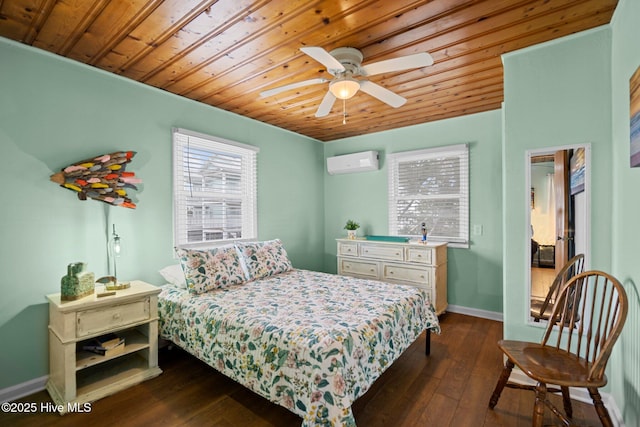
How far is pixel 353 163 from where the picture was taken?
4359mm

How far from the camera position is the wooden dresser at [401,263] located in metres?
3.40

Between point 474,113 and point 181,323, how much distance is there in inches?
152

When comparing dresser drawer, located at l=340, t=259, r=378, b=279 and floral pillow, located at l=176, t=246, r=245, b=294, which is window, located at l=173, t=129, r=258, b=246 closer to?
floral pillow, located at l=176, t=246, r=245, b=294

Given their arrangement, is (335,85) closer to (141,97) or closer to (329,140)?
(141,97)

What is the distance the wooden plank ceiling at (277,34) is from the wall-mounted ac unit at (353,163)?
4.73 ft

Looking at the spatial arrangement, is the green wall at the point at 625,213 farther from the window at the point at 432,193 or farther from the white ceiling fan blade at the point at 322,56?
the window at the point at 432,193

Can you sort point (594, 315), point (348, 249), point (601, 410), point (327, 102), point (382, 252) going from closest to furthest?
point (601, 410) < point (594, 315) < point (327, 102) < point (382, 252) < point (348, 249)

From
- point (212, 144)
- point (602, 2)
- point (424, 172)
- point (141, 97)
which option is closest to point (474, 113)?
point (424, 172)

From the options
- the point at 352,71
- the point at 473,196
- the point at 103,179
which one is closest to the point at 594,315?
the point at 473,196

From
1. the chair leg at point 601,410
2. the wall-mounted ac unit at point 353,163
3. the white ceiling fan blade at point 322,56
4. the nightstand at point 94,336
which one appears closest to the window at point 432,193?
the wall-mounted ac unit at point 353,163

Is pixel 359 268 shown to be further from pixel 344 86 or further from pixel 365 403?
pixel 344 86

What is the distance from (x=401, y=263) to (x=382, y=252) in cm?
28

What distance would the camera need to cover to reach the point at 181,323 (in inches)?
91.3

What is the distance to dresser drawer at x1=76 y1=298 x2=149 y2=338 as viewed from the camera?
2.00 m
